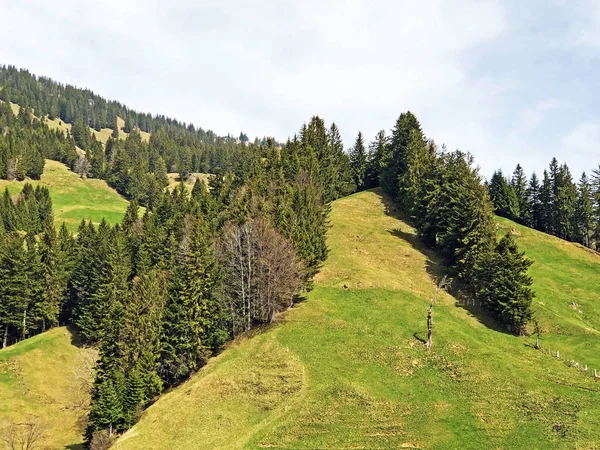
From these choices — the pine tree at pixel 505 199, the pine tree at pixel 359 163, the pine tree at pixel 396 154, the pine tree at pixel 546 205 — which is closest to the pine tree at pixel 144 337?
the pine tree at pixel 396 154

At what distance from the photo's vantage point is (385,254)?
3302 inches

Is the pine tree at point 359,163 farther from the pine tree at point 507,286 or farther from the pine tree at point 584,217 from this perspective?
the pine tree at point 507,286

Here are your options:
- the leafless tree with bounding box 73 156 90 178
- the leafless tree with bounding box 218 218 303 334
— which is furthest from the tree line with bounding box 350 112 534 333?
the leafless tree with bounding box 73 156 90 178

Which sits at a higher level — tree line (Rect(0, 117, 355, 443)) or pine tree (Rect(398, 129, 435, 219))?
pine tree (Rect(398, 129, 435, 219))

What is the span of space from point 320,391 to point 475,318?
1157 inches

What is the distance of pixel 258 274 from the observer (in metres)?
64.7

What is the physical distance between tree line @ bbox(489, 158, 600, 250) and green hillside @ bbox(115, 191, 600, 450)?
46520 millimetres

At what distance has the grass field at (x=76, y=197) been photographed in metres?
154

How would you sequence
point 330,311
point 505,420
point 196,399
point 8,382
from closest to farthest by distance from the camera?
point 505,420, point 196,399, point 330,311, point 8,382

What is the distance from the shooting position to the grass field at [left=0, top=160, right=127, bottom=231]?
6056 inches

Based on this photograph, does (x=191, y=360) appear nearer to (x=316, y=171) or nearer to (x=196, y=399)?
(x=196, y=399)

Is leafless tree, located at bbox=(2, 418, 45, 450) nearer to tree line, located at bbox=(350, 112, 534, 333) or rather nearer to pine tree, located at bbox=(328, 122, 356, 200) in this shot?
tree line, located at bbox=(350, 112, 534, 333)

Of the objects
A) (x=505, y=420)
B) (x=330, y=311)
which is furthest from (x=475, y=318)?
(x=505, y=420)

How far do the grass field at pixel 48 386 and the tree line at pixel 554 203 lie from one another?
4154 inches
